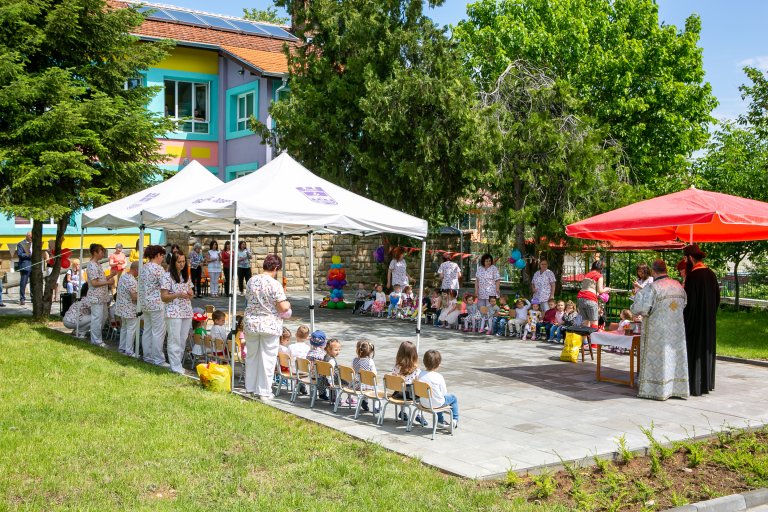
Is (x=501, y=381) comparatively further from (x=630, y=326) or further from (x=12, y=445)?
(x=12, y=445)

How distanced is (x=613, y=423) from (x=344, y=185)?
44.5 ft

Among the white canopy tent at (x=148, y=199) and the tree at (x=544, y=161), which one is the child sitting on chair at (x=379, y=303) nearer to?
the tree at (x=544, y=161)

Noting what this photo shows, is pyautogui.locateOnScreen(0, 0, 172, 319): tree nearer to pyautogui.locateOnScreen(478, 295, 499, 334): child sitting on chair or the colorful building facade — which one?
pyautogui.locateOnScreen(478, 295, 499, 334): child sitting on chair

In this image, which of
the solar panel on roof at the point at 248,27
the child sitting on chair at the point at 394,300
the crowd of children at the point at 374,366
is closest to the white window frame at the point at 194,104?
the solar panel on roof at the point at 248,27

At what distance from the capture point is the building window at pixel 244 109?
31587 mm

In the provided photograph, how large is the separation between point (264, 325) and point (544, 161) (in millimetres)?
10605

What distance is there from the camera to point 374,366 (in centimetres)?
992

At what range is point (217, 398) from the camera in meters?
10.2

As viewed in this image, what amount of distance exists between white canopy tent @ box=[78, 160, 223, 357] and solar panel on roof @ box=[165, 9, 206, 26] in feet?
60.9

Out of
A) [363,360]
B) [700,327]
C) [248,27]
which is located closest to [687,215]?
[700,327]

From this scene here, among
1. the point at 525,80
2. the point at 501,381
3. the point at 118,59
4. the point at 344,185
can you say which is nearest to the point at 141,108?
the point at 118,59

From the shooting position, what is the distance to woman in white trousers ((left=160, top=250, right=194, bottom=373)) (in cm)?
1229

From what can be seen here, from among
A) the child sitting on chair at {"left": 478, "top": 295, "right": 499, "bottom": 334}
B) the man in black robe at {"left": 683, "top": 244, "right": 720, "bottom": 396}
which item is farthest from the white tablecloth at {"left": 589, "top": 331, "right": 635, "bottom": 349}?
the child sitting on chair at {"left": 478, "top": 295, "right": 499, "bottom": 334}

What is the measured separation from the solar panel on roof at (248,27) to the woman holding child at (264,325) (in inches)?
1045
